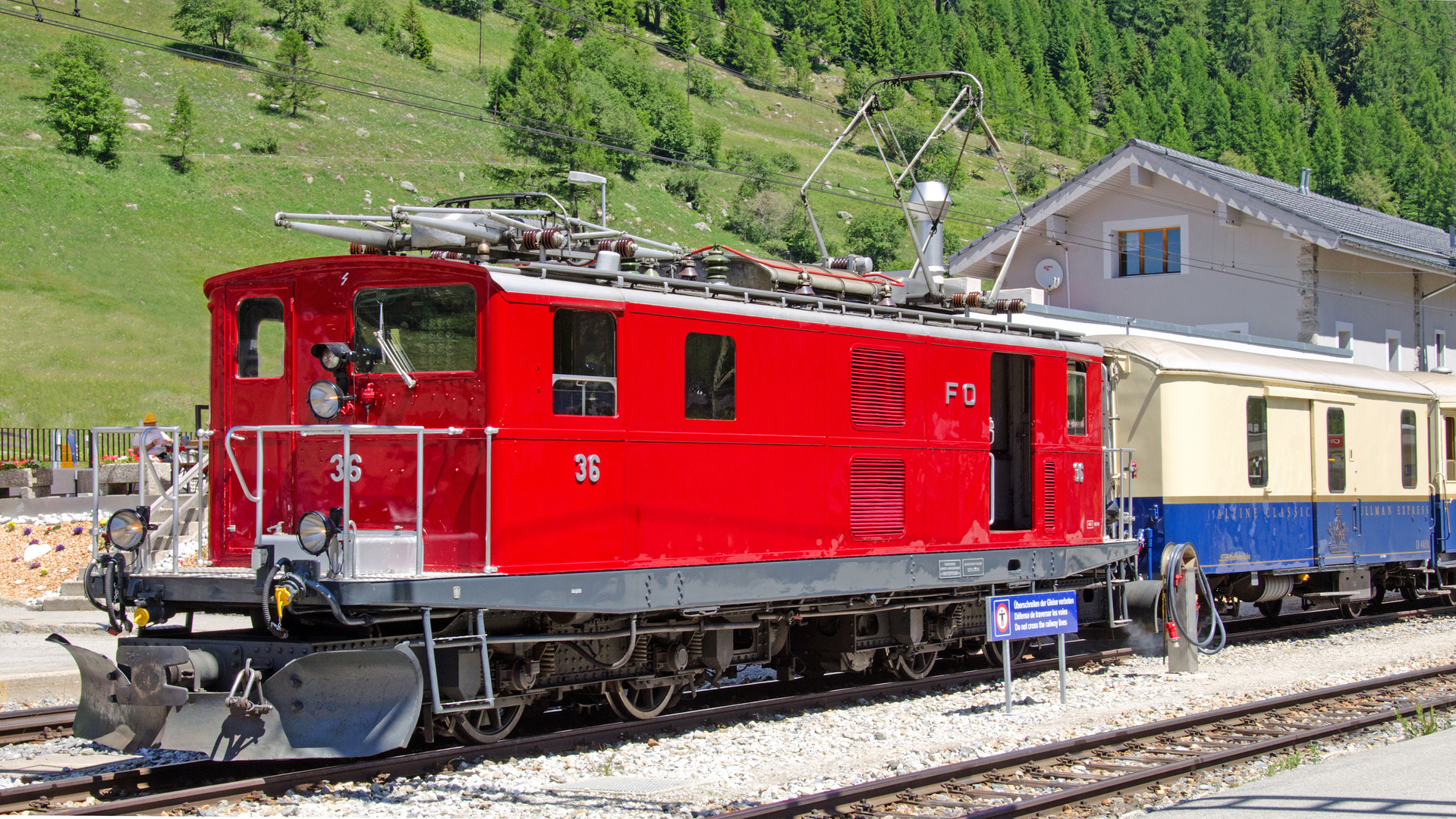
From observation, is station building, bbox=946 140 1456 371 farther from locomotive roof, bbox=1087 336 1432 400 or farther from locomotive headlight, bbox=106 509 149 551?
locomotive headlight, bbox=106 509 149 551

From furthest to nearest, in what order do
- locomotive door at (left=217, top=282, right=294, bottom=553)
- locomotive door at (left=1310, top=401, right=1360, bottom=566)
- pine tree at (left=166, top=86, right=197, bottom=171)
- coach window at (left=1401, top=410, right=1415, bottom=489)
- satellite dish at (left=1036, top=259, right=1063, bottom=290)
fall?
pine tree at (left=166, top=86, right=197, bottom=171), satellite dish at (left=1036, top=259, right=1063, bottom=290), coach window at (left=1401, top=410, right=1415, bottom=489), locomotive door at (left=1310, top=401, right=1360, bottom=566), locomotive door at (left=217, top=282, right=294, bottom=553)

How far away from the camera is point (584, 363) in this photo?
351 inches

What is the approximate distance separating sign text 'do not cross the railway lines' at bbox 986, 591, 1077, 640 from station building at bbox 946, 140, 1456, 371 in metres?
16.3

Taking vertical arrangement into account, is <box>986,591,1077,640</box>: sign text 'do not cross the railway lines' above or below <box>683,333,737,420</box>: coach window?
below

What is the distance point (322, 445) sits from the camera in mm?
8766

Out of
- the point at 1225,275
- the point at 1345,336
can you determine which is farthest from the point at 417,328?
the point at 1345,336

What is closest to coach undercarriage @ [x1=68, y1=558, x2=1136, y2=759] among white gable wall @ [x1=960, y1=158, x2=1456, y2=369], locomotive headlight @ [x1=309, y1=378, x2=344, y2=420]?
locomotive headlight @ [x1=309, y1=378, x2=344, y2=420]

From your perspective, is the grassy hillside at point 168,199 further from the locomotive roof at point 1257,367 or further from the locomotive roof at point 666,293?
the locomotive roof at point 1257,367

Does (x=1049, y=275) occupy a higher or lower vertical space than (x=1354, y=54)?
lower

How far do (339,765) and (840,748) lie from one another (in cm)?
368

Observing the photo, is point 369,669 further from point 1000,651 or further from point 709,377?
point 1000,651

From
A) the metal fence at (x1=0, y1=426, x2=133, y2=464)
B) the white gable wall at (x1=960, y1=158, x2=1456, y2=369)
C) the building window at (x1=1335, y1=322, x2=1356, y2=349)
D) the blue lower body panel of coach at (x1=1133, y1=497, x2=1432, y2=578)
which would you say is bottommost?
the blue lower body panel of coach at (x1=1133, y1=497, x2=1432, y2=578)

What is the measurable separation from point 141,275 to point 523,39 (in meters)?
38.5

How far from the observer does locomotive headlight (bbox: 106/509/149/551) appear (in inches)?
337
